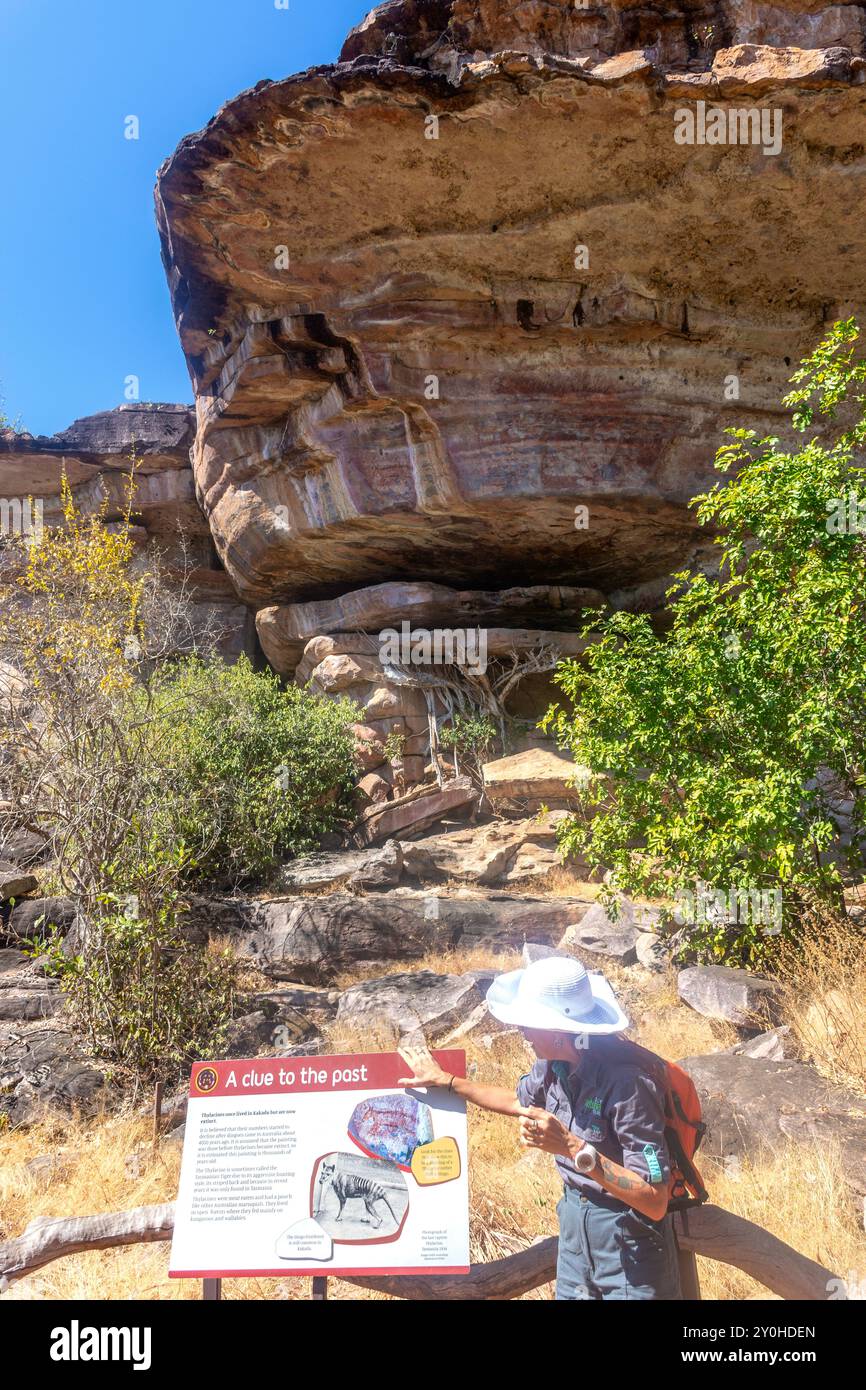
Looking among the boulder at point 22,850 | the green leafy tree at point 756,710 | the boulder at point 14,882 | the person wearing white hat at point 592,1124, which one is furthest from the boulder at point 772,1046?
the boulder at point 22,850

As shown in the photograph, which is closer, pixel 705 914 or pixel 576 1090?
pixel 576 1090

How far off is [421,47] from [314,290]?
3.42m

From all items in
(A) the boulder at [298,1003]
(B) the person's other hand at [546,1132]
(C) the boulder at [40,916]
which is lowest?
(A) the boulder at [298,1003]

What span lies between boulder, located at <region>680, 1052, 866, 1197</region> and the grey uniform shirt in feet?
8.64

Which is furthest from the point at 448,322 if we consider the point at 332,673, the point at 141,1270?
the point at 141,1270

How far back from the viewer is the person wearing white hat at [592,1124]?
273 centimetres

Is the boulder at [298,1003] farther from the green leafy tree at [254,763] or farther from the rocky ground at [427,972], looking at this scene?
the green leafy tree at [254,763]

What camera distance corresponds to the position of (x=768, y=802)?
22.0 feet

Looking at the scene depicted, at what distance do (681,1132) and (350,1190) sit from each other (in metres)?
1.15

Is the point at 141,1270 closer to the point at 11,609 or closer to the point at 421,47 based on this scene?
the point at 11,609

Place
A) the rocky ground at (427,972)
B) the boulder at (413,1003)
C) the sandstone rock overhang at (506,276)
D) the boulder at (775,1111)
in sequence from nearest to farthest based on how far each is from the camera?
the boulder at (775,1111) → the rocky ground at (427,972) → the boulder at (413,1003) → the sandstone rock overhang at (506,276)

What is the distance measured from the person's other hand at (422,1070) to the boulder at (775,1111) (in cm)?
299

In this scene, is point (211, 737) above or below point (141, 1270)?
above

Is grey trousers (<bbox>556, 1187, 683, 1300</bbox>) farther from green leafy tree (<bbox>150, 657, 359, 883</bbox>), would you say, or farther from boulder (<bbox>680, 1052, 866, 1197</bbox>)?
green leafy tree (<bbox>150, 657, 359, 883</bbox>)
